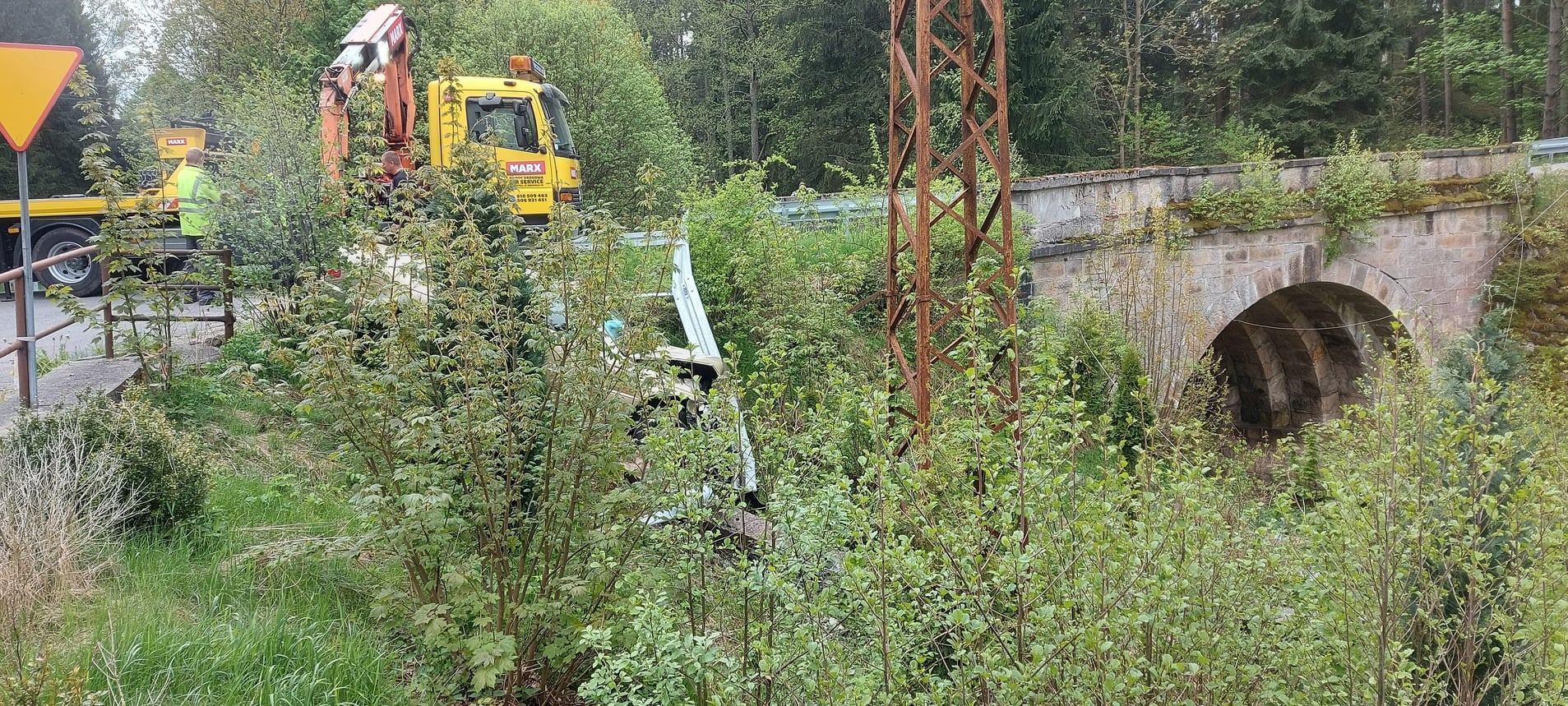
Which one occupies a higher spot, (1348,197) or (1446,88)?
(1446,88)

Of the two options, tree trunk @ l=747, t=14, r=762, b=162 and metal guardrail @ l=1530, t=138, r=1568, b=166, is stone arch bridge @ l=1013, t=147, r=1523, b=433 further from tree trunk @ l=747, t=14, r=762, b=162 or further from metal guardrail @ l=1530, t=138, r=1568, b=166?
tree trunk @ l=747, t=14, r=762, b=162

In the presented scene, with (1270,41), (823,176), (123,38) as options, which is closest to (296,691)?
(823,176)

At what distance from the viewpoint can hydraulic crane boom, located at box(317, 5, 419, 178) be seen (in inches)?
378

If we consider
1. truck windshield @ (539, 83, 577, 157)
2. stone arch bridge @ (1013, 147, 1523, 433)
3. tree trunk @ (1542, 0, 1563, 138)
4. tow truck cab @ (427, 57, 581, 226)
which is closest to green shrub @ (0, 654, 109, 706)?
tow truck cab @ (427, 57, 581, 226)

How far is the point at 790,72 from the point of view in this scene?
88.8 feet

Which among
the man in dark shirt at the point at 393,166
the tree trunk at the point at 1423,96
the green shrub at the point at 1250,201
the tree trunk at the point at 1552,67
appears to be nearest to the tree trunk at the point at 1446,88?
the tree trunk at the point at 1423,96

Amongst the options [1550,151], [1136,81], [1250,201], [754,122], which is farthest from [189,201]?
[1550,151]

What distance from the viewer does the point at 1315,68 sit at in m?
24.4

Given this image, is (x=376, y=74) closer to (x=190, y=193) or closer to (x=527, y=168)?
(x=527, y=168)

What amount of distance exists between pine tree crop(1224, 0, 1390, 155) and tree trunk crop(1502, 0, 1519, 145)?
2.58 m

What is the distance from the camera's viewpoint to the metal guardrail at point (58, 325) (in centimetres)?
545

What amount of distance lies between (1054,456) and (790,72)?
83.4 ft

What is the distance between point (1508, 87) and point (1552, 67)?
Result: 6.96ft

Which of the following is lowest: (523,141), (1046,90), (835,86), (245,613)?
(245,613)
